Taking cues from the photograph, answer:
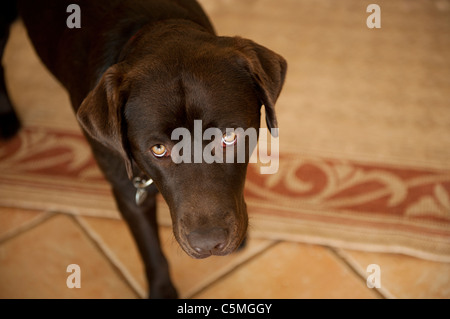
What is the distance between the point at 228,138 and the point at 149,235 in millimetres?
604

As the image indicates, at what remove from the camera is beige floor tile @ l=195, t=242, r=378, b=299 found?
1.89 m

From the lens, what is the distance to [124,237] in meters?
2.13

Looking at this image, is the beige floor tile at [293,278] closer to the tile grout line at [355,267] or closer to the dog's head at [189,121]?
the tile grout line at [355,267]

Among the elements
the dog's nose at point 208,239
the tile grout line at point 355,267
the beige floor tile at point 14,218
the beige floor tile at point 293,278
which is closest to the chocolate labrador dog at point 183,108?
the dog's nose at point 208,239

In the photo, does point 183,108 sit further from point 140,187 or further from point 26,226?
point 26,226

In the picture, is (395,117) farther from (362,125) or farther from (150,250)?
(150,250)

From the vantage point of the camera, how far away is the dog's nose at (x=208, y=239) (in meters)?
1.34

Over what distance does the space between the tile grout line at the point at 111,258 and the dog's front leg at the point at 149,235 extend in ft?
0.33

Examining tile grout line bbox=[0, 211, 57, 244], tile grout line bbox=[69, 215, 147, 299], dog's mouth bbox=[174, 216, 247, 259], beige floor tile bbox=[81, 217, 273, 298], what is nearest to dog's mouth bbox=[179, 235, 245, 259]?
dog's mouth bbox=[174, 216, 247, 259]

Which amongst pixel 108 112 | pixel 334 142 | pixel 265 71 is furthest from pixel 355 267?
pixel 108 112

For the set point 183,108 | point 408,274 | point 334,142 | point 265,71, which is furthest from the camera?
point 334,142

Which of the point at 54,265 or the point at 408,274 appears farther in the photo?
the point at 54,265

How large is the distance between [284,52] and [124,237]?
64.5 inches

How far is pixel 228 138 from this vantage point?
139cm
